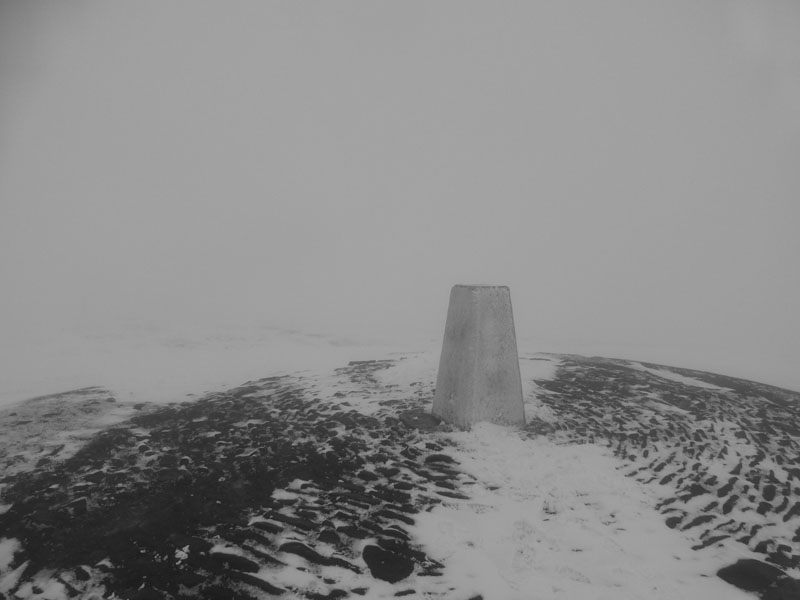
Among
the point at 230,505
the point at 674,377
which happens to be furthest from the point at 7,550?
the point at 674,377

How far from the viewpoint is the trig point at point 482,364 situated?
18.9 feet

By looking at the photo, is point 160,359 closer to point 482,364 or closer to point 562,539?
point 482,364

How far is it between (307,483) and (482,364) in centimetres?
266

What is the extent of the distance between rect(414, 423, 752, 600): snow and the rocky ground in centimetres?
18

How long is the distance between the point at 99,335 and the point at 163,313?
6523mm

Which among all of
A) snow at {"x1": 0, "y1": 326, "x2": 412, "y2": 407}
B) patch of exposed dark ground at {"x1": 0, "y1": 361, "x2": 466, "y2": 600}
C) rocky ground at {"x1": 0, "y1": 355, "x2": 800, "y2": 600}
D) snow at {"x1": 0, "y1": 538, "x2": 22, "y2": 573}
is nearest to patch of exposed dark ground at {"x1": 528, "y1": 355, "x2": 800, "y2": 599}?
rocky ground at {"x1": 0, "y1": 355, "x2": 800, "y2": 600}

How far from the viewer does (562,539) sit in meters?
3.63

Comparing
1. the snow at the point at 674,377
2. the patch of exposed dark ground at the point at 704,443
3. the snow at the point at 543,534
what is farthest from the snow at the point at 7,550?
the snow at the point at 674,377

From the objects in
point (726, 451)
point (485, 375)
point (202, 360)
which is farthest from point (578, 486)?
point (202, 360)

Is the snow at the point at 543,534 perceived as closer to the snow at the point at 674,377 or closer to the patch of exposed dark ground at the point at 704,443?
the patch of exposed dark ground at the point at 704,443

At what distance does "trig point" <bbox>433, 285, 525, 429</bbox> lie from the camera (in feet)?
18.9

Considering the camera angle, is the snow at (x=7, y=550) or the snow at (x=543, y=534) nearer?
the snow at (x=543, y=534)

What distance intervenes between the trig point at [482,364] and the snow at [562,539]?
84cm

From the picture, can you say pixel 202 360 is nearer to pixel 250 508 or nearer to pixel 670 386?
pixel 250 508
